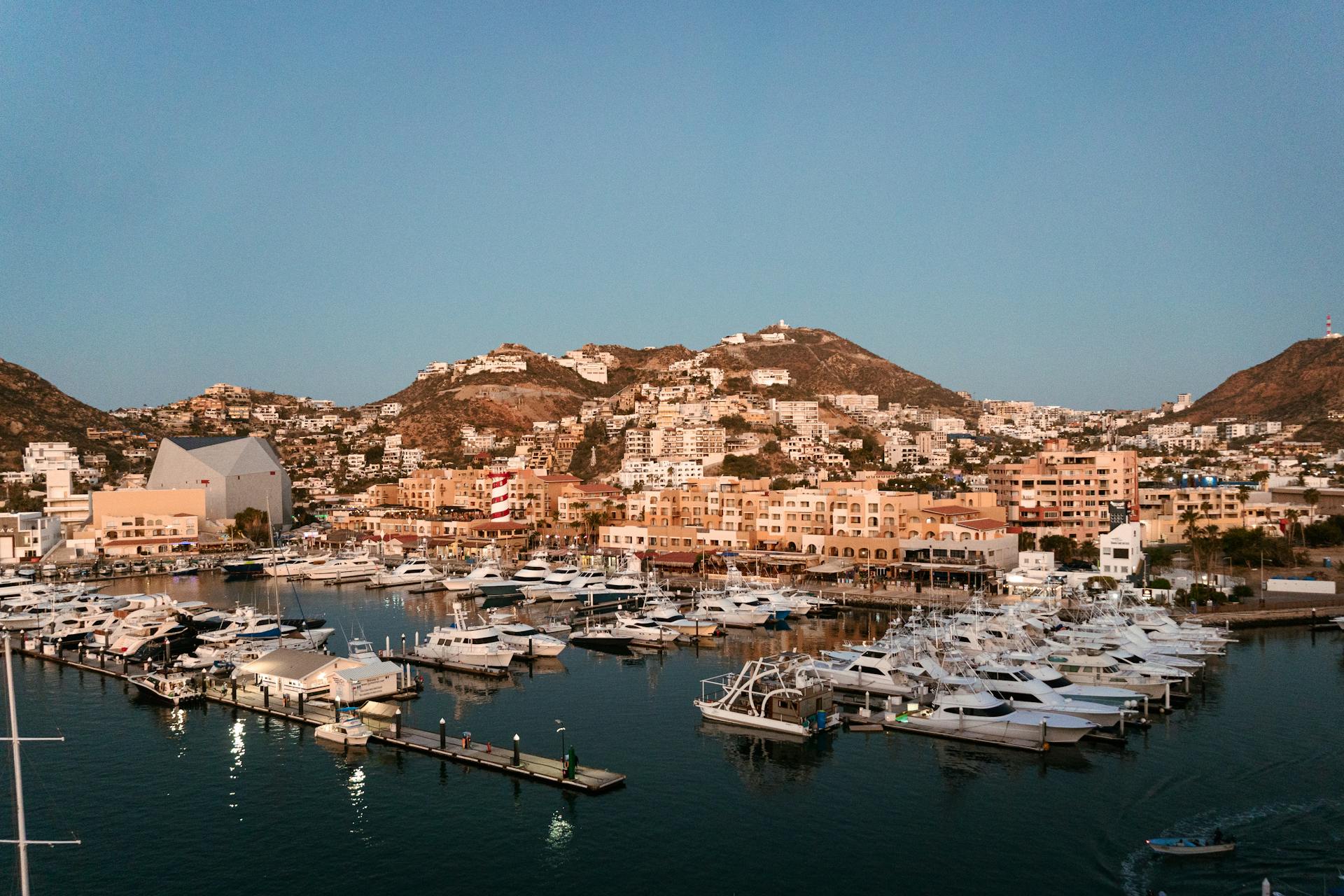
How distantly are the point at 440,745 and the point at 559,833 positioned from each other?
216 inches

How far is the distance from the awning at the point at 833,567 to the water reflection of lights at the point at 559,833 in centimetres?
3311

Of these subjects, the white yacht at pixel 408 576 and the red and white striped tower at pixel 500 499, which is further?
the red and white striped tower at pixel 500 499

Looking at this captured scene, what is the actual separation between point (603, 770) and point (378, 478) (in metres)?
94.7

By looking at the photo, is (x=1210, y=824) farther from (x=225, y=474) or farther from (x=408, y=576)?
(x=225, y=474)

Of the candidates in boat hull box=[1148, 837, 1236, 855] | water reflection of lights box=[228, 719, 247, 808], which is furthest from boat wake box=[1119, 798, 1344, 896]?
water reflection of lights box=[228, 719, 247, 808]

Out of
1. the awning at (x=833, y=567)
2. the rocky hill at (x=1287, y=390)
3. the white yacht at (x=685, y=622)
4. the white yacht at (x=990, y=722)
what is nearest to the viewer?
the white yacht at (x=990, y=722)

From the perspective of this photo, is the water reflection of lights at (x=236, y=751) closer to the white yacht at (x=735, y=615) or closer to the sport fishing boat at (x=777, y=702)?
the sport fishing boat at (x=777, y=702)

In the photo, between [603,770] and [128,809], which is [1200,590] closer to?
[603,770]

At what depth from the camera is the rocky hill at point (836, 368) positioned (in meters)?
166

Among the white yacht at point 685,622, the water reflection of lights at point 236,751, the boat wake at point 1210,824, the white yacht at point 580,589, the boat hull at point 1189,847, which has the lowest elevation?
the boat wake at point 1210,824

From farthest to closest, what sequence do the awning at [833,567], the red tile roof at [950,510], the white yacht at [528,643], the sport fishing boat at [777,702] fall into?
the red tile roof at [950,510] → the awning at [833,567] → the white yacht at [528,643] → the sport fishing boat at [777,702]

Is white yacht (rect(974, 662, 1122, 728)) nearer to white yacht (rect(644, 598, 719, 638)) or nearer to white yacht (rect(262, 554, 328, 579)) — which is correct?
white yacht (rect(644, 598, 719, 638))

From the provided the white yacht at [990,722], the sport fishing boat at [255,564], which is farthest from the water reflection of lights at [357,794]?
the sport fishing boat at [255,564]

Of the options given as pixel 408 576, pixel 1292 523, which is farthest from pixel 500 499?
pixel 1292 523
